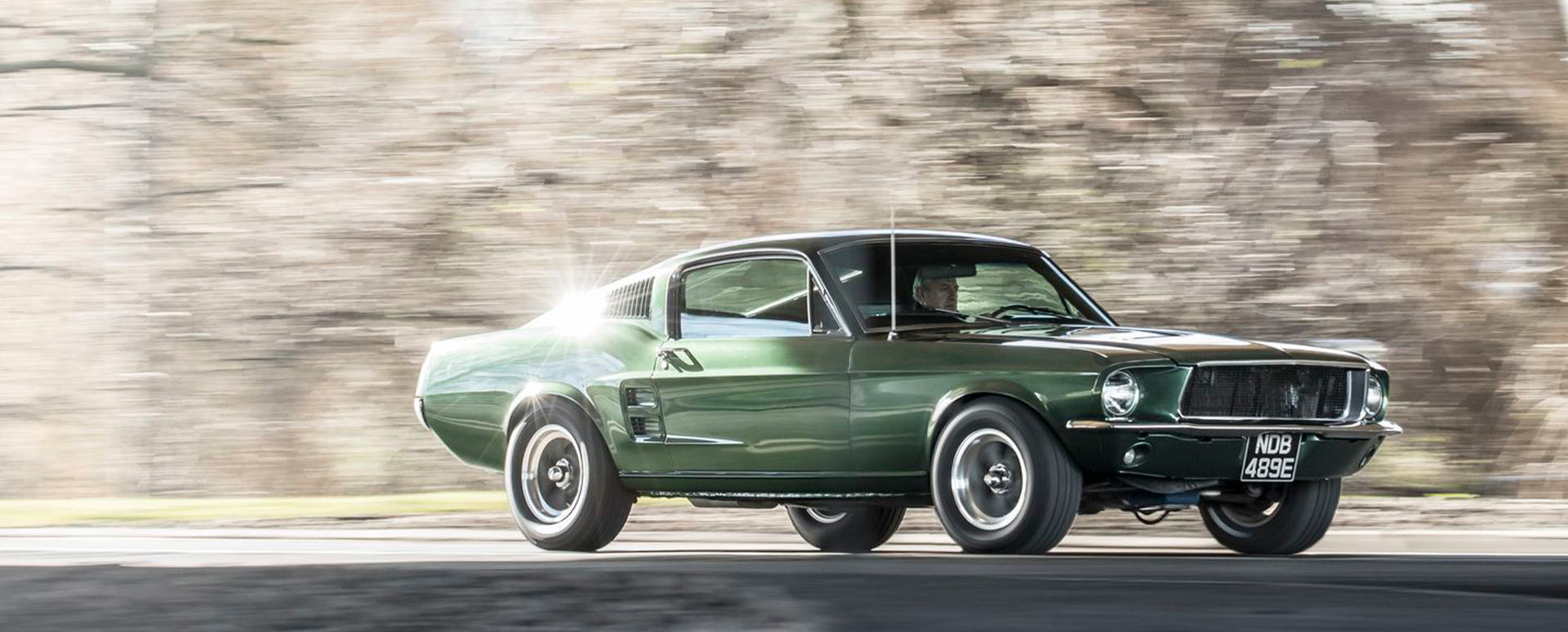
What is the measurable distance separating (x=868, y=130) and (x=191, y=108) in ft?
19.9

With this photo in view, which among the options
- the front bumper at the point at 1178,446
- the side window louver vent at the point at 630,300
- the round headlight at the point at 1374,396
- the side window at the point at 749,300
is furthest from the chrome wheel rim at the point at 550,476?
the round headlight at the point at 1374,396

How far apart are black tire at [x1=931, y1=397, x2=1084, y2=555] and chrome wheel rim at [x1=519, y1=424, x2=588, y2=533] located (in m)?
2.16

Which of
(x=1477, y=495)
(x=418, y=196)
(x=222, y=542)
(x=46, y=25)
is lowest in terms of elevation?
(x=1477, y=495)

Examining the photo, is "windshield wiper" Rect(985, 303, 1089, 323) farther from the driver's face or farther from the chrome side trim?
the chrome side trim

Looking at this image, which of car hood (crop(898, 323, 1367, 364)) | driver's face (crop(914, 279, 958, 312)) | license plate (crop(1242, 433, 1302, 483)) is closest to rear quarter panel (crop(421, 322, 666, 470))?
driver's face (crop(914, 279, 958, 312))

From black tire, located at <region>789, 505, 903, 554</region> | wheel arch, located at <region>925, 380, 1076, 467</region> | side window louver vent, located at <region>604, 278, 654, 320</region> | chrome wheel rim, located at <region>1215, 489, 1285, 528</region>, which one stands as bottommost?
black tire, located at <region>789, 505, 903, 554</region>

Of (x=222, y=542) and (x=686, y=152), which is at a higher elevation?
(x=686, y=152)

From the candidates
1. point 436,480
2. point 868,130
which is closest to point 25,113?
point 436,480

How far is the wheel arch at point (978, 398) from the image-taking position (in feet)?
25.4

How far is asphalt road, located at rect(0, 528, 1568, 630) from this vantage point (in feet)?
18.6

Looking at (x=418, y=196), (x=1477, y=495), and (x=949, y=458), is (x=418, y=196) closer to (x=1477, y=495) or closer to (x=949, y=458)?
(x=1477, y=495)

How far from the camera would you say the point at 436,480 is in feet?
52.0

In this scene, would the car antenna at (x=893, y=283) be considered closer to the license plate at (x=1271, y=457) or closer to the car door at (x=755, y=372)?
the car door at (x=755, y=372)

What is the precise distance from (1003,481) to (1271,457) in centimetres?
103
